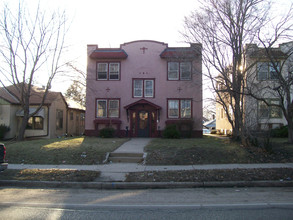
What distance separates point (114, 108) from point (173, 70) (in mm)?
5841

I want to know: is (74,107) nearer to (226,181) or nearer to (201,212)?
(226,181)

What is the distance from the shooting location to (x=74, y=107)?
2691cm

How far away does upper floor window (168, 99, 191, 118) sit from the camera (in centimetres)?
2041

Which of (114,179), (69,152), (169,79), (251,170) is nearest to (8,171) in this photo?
(69,152)

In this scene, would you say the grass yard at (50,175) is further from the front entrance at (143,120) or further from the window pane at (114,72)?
the window pane at (114,72)

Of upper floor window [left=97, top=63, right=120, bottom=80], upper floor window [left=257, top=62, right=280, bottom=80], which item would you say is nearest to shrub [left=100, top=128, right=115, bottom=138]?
upper floor window [left=97, top=63, right=120, bottom=80]

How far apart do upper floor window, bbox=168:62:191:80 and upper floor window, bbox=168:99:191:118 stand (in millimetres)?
1907

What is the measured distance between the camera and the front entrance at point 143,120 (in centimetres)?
2038

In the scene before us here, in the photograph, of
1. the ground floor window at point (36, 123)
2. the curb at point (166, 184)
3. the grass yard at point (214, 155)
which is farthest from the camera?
the ground floor window at point (36, 123)

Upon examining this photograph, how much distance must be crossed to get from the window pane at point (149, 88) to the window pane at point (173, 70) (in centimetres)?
159

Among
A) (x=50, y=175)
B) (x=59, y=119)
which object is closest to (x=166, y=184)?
(x=50, y=175)

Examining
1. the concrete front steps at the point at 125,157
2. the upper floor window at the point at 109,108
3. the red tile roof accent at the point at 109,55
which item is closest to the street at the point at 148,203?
the concrete front steps at the point at 125,157

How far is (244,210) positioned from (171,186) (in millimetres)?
2625

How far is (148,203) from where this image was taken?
5988 millimetres
